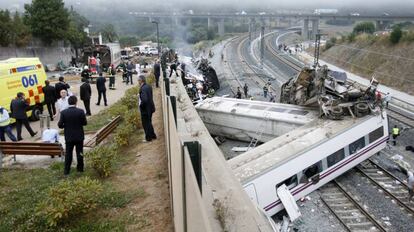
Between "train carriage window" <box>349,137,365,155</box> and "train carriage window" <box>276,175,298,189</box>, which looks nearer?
"train carriage window" <box>276,175,298,189</box>

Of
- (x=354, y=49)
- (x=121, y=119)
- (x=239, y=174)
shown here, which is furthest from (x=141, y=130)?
(x=354, y=49)

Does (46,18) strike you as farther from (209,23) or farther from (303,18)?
(209,23)

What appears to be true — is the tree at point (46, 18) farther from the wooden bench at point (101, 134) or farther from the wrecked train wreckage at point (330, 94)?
the wooden bench at point (101, 134)

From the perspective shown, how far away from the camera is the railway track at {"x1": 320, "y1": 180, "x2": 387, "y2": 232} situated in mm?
12766

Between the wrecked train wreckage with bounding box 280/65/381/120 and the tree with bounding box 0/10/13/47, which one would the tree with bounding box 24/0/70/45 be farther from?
the wrecked train wreckage with bounding box 280/65/381/120

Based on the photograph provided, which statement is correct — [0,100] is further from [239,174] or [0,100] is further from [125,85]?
[125,85]

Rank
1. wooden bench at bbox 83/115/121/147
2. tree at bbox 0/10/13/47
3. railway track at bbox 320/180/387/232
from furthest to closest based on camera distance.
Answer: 1. tree at bbox 0/10/13/47
2. railway track at bbox 320/180/387/232
3. wooden bench at bbox 83/115/121/147

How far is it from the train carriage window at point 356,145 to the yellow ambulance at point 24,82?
490 inches

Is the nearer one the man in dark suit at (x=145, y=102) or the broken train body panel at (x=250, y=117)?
the man in dark suit at (x=145, y=102)

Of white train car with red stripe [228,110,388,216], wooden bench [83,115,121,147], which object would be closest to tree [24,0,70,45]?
wooden bench [83,115,121,147]

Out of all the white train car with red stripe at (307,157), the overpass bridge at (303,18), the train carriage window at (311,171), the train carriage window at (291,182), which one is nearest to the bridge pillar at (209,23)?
the overpass bridge at (303,18)

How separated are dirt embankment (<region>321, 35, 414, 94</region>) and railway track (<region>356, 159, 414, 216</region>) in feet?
68.2

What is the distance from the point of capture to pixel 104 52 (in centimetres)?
4175

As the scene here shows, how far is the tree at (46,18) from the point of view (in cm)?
4431
